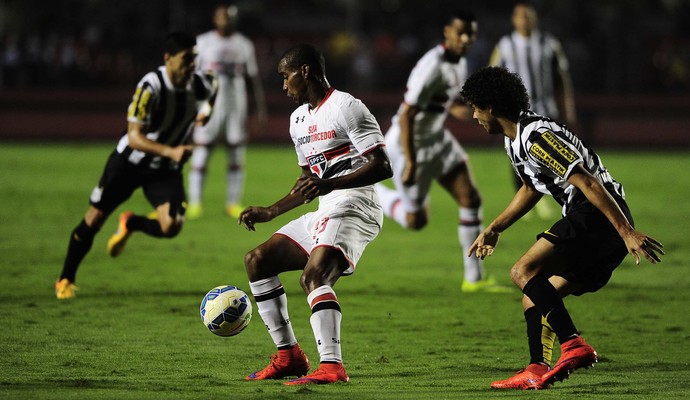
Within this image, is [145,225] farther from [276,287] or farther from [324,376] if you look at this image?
[324,376]

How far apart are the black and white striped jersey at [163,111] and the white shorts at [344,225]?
2967mm

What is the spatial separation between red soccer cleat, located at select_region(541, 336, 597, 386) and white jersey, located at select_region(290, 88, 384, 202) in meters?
1.52

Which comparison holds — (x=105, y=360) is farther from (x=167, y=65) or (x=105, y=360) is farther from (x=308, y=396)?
(x=167, y=65)

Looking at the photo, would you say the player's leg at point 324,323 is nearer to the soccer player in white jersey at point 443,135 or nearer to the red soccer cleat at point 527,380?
the red soccer cleat at point 527,380

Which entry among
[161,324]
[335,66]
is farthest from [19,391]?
[335,66]

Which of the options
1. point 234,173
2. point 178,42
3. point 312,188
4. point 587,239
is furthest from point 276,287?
point 234,173

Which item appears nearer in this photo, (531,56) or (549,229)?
(549,229)

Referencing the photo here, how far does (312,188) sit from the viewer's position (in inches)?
241

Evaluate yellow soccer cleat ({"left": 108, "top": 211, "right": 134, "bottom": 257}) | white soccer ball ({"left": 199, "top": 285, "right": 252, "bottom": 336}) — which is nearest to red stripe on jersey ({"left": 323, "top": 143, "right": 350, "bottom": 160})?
white soccer ball ({"left": 199, "top": 285, "right": 252, "bottom": 336})

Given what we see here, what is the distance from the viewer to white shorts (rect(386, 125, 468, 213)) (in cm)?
984

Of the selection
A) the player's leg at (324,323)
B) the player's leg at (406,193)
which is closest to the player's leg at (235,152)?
the player's leg at (406,193)

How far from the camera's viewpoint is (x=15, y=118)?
27453 mm

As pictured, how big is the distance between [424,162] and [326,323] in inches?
164

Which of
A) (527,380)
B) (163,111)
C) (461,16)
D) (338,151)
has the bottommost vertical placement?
(527,380)
